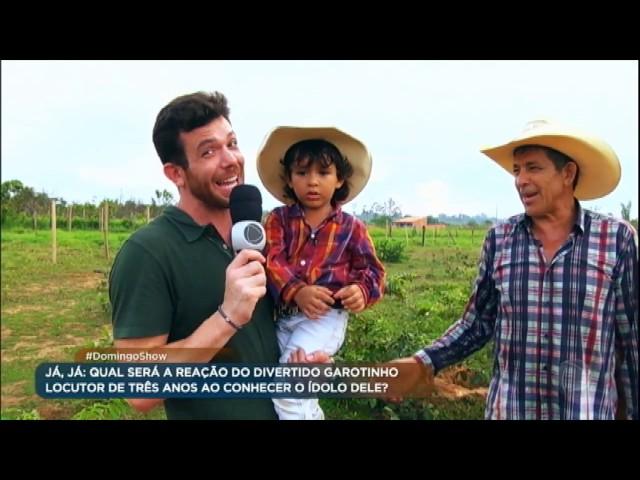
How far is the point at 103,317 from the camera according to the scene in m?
2.99

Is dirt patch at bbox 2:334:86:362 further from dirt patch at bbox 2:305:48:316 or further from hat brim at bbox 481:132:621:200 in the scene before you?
hat brim at bbox 481:132:621:200

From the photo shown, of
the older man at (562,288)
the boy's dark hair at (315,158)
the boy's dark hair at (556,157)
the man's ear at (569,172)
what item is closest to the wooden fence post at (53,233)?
the boy's dark hair at (315,158)

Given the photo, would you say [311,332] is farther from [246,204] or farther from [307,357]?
[246,204]

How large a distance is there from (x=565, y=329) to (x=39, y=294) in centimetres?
240

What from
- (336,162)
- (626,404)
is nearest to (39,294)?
(336,162)

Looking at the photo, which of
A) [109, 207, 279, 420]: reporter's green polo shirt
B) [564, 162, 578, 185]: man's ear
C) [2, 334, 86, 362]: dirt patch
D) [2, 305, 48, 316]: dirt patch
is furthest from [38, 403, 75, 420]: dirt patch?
[564, 162, 578, 185]: man's ear

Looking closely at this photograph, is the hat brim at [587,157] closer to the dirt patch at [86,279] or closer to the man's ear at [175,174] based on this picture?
the man's ear at [175,174]

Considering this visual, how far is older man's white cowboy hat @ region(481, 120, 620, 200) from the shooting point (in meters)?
2.56

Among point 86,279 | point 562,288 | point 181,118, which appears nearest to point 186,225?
point 181,118

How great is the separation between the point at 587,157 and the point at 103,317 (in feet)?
7.24

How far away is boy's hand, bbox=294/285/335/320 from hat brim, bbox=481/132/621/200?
0.97m

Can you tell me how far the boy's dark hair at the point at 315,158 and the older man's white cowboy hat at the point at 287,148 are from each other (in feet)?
0.07

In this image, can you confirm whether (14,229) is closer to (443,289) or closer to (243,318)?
(243,318)

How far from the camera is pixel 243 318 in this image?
249 centimetres
